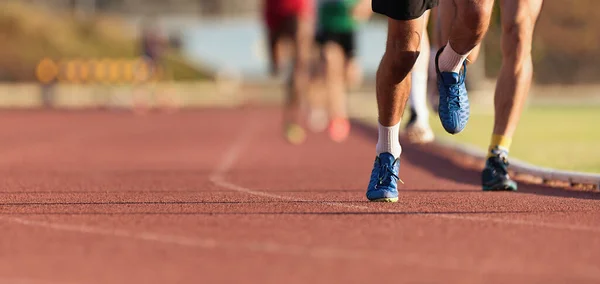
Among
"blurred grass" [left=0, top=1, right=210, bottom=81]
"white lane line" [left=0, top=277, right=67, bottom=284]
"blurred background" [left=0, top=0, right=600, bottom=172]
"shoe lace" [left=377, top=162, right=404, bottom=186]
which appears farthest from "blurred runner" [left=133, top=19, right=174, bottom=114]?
"white lane line" [left=0, top=277, right=67, bottom=284]

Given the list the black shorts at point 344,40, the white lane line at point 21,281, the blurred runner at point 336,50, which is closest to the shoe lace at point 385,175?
the white lane line at point 21,281

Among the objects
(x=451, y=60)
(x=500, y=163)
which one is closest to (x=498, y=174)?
(x=500, y=163)

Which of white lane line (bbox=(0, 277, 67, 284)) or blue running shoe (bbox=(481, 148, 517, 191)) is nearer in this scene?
white lane line (bbox=(0, 277, 67, 284))

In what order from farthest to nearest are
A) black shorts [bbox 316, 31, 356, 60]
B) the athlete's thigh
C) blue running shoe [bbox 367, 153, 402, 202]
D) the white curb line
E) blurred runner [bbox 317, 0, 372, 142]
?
black shorts [bbox 316, 31, 356, 60] → blurred runner [bbox 317, 0, 372, 142] → the white curb line → the athlete's thigh → blue running shoe [bbox 367, 153, 402, 202]

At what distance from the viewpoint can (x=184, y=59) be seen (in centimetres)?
4706

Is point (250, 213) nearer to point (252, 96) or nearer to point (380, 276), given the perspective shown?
point (380, 276)

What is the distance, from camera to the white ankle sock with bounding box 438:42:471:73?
645cm

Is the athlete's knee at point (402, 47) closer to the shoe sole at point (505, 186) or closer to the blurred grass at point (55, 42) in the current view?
the shoe sole at point (505, 186)

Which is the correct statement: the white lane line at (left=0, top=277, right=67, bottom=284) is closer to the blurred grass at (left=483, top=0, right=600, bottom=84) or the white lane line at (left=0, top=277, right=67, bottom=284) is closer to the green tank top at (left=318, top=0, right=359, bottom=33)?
the green tank top at (left=318, top=0, right=359, bottom=33)

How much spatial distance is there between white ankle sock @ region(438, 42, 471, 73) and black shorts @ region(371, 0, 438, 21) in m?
0.67

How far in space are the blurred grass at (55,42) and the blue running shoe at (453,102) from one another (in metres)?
37.0

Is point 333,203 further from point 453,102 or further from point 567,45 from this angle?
point 567,45

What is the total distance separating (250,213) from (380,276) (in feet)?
6.42

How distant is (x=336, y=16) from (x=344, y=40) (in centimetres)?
36
